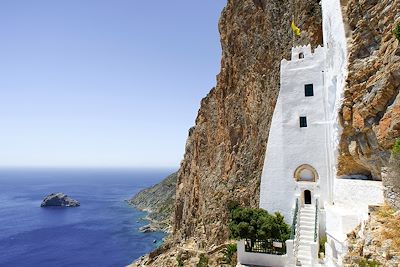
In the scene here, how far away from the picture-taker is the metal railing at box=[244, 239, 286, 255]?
19.2m

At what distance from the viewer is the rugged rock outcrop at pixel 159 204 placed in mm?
83488

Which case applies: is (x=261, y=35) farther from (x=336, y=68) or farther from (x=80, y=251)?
(x=80, y=251)

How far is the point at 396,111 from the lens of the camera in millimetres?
14391

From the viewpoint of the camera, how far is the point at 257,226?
19203 millimetres

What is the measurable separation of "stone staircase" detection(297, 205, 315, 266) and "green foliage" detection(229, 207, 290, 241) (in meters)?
0.95

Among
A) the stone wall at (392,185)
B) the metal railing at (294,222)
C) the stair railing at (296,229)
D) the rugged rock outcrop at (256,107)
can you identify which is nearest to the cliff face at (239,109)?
the rugged rock outcrop at (256,107)

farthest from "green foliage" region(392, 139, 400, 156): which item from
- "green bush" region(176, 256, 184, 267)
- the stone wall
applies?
"green bush" region(176, 256, 184, 267)

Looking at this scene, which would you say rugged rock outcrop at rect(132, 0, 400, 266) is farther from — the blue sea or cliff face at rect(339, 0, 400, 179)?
the blue sea

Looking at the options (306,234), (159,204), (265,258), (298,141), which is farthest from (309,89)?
(159,204)

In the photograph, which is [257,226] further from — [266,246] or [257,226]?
[266,246]

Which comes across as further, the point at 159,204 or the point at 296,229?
the point at 159,204

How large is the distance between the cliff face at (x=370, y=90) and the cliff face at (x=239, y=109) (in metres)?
9.39

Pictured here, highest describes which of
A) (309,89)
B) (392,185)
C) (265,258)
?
(309,89)

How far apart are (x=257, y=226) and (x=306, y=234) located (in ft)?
9.53
